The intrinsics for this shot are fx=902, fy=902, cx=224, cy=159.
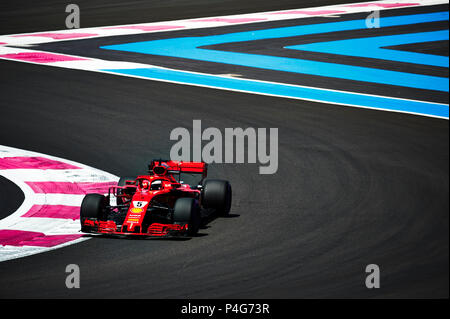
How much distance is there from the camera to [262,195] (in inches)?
417

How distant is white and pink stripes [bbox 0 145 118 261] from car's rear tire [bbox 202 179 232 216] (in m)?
1.42

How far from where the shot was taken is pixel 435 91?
1592cm

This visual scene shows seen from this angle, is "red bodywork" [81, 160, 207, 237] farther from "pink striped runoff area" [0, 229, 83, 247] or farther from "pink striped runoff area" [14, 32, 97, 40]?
"pink striped runoff area" [14, 32, 97, 40]

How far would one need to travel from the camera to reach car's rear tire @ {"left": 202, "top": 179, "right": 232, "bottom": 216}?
32.1ft

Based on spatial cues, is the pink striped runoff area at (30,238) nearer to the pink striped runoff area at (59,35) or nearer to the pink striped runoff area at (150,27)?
the pink striped runoff area at (59,35)

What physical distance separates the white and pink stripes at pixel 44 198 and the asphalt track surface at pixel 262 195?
296 mm

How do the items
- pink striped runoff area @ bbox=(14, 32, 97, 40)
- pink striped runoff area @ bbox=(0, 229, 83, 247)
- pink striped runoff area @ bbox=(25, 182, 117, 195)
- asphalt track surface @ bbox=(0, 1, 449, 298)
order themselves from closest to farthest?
asphalt track surface @ bbox=(0, 1, 449, 298)
pink striped runoff area @ bbox=(0, 229, 83, 247)
pink striped runoff area @ bbox=(25, 182, 117, 195)
pink striped runoff area @ bbox=(14, 32, 97, 40)

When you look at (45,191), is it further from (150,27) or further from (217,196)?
(150,27)

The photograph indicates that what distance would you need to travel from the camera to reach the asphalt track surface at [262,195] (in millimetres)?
7320

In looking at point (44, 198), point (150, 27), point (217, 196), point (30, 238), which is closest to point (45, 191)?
point (44, 198)

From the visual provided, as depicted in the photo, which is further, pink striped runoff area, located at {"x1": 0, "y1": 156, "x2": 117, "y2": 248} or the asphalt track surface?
pink striped runoff area, located at {"x1": 0, "y1": 156, "x2": 117, "y2": 248}

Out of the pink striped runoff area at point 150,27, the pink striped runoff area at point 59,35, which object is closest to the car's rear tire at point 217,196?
the pink striped runoff area at point 59,35

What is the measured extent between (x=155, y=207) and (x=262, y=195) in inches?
67.4

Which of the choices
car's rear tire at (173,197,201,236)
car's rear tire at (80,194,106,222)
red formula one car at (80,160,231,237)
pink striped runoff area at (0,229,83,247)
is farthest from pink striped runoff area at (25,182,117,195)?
car's rear tire at (173,197,201,236)
